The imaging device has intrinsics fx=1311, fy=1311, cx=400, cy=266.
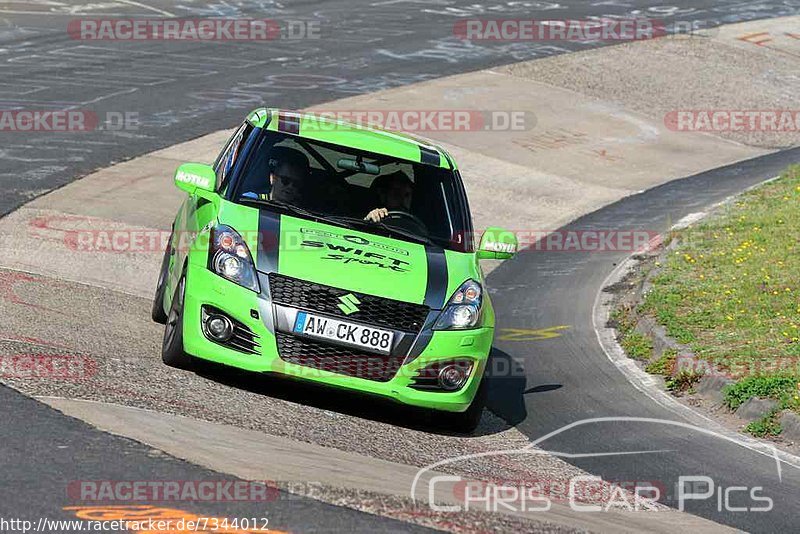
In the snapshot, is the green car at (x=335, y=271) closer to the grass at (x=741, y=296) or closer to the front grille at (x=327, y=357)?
the front grille at (x=327, y=357)

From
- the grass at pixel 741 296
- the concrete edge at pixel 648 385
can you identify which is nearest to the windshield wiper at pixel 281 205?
the concrete edge at pixel 648 385

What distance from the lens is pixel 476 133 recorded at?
2095 cm

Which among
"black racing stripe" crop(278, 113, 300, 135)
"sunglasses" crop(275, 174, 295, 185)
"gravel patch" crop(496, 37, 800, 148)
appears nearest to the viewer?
"sunglasses" crop(275, 174, 295, 185)

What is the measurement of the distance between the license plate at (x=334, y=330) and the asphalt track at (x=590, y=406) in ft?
5.41

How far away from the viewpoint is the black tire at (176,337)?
8.16 m

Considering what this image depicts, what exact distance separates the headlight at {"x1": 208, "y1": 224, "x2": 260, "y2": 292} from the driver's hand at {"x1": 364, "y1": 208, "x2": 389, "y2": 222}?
108 centimetres

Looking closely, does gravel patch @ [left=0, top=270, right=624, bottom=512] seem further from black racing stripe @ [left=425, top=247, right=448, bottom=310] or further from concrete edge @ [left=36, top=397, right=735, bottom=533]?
black racing stripe @ [left=425, top=247, right=448, bottom=310]

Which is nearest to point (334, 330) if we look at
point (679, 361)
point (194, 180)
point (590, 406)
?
point (194, 180)

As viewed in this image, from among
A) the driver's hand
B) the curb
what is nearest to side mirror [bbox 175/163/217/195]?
the driver's hand

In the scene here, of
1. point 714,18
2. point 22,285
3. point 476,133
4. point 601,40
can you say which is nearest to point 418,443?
point 22,285

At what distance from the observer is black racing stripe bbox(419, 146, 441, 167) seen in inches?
377

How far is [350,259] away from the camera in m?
8.20

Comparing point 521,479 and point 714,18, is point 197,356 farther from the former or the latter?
point 714,18

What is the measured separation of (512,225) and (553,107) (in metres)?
6.85
